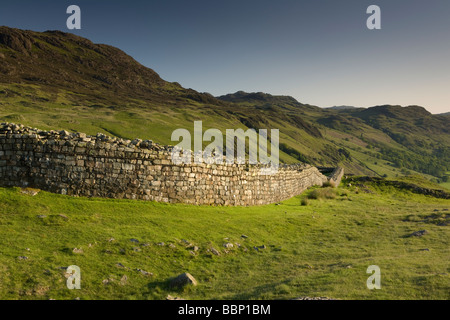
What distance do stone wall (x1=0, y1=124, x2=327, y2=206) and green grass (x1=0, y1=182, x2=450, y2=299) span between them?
2.16ft

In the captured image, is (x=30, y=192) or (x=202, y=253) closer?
(x=202, y=253)

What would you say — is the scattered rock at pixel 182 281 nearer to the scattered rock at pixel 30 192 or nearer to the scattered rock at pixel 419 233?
the scattered rock at pixel 30 192

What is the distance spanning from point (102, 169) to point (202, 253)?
615 cm

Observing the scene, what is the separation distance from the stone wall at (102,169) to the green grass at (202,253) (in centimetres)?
66

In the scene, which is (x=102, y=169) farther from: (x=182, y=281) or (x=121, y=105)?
(x=121, y=105)

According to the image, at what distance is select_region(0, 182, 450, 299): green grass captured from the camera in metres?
6.68

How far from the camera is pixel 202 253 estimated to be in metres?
9.84

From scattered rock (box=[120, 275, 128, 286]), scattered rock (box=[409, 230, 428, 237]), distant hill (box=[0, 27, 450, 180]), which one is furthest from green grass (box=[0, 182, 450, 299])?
distant hill (box=[0, 27, 450, 180])

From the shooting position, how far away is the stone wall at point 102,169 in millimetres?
11906

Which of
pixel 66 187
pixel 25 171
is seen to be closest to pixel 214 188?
pixel 66 187

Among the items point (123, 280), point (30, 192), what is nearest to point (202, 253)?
point (123, 280)

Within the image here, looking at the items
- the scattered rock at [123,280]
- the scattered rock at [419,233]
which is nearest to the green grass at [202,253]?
the scattered rock at [123,280]

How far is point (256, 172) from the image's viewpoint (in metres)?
18.9

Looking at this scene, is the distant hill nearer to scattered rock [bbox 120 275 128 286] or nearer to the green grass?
the green grass
